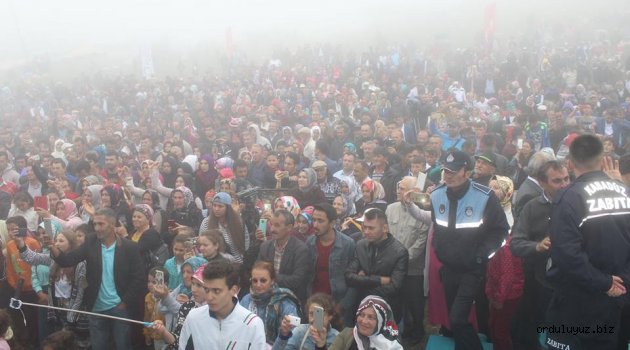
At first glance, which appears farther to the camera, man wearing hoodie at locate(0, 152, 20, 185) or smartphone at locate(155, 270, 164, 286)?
man wearing hoodie at locate(0, 152, 20, 185)

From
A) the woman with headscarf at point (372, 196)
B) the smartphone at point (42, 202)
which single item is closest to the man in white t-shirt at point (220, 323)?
the woman with headscarf at point (372, 196)

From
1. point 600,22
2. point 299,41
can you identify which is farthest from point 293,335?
point 299,41

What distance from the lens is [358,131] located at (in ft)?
37.2

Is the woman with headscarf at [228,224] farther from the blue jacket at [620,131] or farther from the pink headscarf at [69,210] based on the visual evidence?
the blue jacket at [620,131]

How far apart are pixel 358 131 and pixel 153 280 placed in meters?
6.53

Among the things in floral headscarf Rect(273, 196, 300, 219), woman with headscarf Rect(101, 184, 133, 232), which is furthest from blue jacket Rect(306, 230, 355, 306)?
woman with headscarf Rect(101, 184, 133, 232)

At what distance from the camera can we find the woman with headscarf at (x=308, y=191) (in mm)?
7418

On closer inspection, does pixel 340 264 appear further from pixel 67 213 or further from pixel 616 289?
pixel 67 213

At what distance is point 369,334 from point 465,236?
119 centimetres

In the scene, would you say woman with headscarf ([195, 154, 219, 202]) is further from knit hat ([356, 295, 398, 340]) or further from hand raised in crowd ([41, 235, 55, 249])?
knit hat ([356, 295, 398, 340])

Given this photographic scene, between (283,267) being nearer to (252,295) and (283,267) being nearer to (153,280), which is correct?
(252,295)

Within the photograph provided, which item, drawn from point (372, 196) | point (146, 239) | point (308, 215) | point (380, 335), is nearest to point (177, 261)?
point (146, 239)

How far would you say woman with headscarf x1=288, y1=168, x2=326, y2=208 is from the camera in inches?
292

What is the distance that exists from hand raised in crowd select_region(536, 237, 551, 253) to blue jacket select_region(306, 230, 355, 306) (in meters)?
1.80
